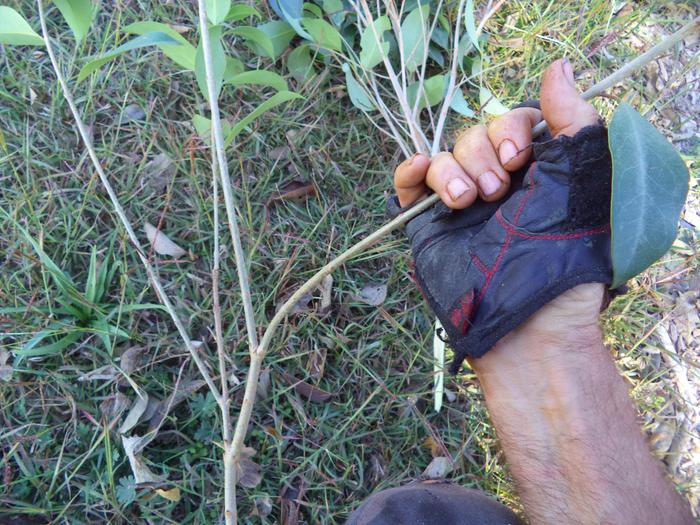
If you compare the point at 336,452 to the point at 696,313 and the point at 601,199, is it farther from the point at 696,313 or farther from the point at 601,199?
the point at 696,313

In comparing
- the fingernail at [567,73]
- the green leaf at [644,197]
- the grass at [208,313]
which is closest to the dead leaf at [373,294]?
the grass at [208,313]

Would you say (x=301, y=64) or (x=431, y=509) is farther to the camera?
(x=301, y=64)

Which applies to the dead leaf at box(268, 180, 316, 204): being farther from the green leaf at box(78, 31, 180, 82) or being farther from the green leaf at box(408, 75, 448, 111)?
the green leaf at box(78, 31, 180, 82)

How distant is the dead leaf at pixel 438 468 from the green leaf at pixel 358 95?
3.52 feet

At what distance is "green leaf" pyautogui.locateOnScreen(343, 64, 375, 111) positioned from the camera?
5.26 ft

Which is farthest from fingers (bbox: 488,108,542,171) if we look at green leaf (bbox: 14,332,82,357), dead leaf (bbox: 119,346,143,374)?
green leaf (bbox: 14,332,82,357)

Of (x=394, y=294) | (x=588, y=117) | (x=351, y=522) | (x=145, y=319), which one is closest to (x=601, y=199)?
(x=588, y=117)

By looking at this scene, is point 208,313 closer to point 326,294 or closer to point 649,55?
point 326,294

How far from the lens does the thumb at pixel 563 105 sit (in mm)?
1035

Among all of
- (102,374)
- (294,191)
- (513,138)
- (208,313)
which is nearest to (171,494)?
(102,374)

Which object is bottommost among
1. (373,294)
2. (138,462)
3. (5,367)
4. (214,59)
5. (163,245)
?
(138,462)

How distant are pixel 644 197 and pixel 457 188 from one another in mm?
445

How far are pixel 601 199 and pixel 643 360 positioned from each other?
0.86 m

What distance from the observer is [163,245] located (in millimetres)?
1590
